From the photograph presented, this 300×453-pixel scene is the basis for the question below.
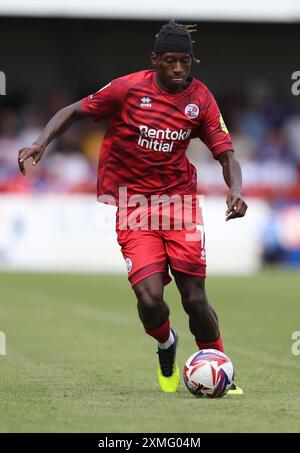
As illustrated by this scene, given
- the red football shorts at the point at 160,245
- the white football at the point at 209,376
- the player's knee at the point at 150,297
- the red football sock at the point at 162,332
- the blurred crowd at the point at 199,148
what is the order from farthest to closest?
the blurred crowd at the point at 199,148
the red football sock at the point at 162,332
the red football shorts at the point at 160,245
the player's knee at the point at 150,297
the white football at the point at 209,376

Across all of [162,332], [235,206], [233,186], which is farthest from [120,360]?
[235,206]

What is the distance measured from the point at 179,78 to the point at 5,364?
320 centimetres

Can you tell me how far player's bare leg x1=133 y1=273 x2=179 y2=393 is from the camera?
793cm

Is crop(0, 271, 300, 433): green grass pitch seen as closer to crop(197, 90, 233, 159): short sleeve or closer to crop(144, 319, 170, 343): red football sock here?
crop(144, 319, 170, 343): red football sock

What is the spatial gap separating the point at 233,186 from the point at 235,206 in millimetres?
292

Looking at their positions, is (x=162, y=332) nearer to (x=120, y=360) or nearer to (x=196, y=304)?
(x=196, y=304)

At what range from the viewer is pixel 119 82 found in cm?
820

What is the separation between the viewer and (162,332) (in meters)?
8.18

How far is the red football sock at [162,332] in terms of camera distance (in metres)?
8.12

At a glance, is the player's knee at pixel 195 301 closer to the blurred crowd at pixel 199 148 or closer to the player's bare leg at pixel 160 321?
the player's bare leg at pixel 160 321

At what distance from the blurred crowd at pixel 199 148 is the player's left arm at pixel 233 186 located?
44.8ft

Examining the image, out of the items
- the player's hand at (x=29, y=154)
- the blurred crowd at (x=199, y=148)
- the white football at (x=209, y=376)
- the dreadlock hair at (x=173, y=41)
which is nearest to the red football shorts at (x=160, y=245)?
the white football at (x=209, y=376)
